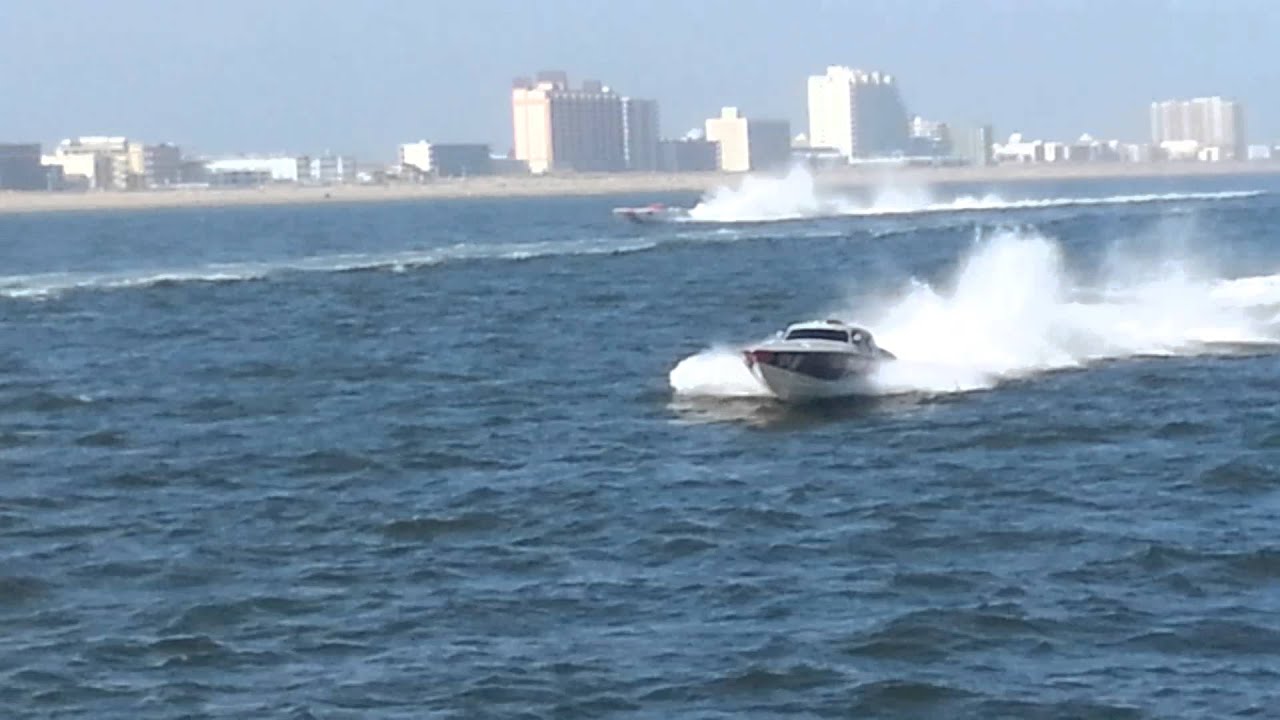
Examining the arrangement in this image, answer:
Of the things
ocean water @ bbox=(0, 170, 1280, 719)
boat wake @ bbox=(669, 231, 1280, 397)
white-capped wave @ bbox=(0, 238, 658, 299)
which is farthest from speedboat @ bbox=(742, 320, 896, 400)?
white-capped wave @ bbox=(0, 238, 658, 299)

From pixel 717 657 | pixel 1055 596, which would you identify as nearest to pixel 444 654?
pixel 717 657

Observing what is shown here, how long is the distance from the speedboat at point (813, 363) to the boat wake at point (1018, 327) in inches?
25.9

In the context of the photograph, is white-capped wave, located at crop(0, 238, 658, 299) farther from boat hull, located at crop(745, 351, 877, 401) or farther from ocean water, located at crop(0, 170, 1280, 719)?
boat hull, located at crop(745, 351, 877, 401)

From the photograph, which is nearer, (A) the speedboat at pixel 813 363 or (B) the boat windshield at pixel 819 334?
(A) the speedboat at pixel 813 363

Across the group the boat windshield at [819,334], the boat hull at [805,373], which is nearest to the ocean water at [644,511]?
the boat hull at [805,373]

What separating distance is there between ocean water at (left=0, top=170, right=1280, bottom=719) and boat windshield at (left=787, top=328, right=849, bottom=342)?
1302 mm

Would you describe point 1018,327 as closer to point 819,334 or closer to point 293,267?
point 819,334

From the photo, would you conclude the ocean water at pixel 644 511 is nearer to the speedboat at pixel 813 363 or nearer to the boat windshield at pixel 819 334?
the speedboat at pixel 813 363

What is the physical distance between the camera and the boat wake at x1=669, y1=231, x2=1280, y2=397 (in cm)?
4394

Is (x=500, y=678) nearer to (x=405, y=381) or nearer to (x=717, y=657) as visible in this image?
(x=717, y=657)

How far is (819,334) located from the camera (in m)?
42.1

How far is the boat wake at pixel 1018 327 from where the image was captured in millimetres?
43938

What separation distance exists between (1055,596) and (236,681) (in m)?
9.10

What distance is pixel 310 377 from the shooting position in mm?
50594
